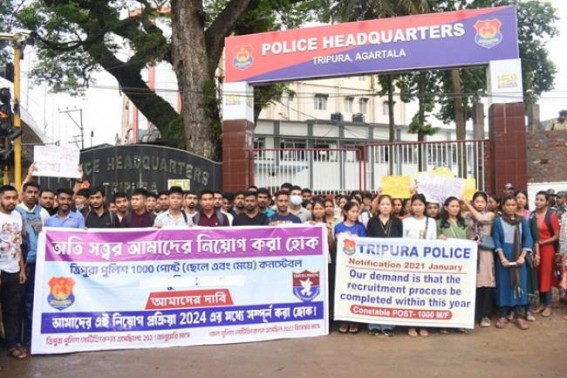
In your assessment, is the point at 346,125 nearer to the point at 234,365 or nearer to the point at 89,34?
the point at 89,34

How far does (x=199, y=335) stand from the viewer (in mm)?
5723

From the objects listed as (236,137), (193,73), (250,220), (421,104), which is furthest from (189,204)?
(421,104)

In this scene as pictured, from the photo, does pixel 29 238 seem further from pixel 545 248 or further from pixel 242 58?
pixel 242 58

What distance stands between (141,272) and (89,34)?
15.6m

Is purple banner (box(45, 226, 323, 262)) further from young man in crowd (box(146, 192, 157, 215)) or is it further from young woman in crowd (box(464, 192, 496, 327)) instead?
young woman in crowd (box(464, 192, 496, 327))

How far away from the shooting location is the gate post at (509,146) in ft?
32.0

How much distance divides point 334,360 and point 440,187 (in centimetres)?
318

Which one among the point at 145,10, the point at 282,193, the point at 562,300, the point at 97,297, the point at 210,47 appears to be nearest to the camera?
the point at 97,297

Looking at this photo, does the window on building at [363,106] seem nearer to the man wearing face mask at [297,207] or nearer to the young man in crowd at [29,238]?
the man wearing face mask at [297,207]

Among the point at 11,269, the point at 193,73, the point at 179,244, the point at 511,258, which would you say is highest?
the point at 193,73

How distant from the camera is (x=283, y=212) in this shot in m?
6.72

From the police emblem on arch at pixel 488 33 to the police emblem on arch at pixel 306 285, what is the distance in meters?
6.11

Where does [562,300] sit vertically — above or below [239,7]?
below

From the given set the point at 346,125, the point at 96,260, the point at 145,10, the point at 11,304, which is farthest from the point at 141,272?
the point at 346,125
